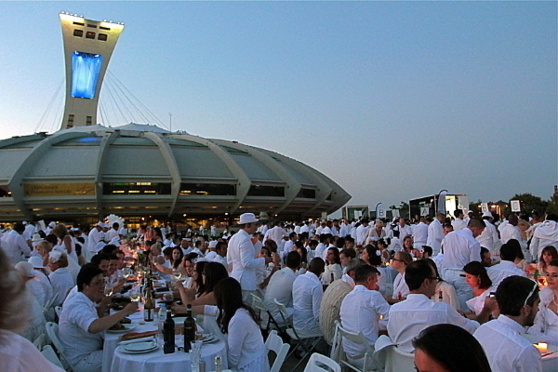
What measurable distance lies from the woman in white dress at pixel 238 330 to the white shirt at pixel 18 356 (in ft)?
8.64

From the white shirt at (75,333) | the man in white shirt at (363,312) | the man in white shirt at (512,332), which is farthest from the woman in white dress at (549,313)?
the white shirt at (75,333)

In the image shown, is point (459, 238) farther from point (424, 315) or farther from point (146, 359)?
point (146, 359)

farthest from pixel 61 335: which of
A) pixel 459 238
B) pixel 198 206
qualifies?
pixel 198 206

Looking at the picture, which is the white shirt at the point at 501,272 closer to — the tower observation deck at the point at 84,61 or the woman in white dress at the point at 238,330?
the woman in white dress at the point at 238,330

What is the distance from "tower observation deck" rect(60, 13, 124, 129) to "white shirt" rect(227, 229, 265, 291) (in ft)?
175

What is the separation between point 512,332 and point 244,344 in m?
2.12

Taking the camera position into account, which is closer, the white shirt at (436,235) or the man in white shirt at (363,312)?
the man in white shirt at (363,312)

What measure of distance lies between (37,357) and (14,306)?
174mm

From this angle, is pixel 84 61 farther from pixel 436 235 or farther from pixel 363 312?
pixel 363 312

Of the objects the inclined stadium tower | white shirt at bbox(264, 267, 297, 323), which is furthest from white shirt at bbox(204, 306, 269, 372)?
the inclined stadium tower

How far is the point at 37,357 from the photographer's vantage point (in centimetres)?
124

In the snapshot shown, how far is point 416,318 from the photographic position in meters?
3.65

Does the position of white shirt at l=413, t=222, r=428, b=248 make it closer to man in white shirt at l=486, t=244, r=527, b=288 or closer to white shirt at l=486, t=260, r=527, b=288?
man in white shirt at l=486, t=244, r=527, b=288

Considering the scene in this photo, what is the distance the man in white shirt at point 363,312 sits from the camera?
4613mm
